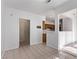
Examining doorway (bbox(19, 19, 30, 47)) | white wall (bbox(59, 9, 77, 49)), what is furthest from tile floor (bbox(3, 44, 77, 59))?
doorway (bbox(19, 19, 30, 47))

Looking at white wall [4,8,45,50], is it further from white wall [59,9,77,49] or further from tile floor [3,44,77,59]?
white wall [59,9,77,49]

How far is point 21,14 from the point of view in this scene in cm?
438

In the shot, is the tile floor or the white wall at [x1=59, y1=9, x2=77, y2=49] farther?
the white wall at [x1=59, y1=9, x2=77, y2=49]

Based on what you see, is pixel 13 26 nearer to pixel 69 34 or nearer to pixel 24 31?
pixel 24 31

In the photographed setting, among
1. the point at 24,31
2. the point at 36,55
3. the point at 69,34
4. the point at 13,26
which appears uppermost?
the point at 13,26

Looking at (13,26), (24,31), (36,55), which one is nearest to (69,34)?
(36,55)

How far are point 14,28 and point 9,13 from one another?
0.93 m

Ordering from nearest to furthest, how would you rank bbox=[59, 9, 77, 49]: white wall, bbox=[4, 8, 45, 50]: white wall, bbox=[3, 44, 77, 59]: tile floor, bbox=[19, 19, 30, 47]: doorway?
Answer: bbox=[3, 44, 77, 59]: tile floor, bbox=[4, 8, 45, 50]: white wall, bbox=[59, 9, 77, 49]: white wall, bbox=[19, 19, 30, 47]: doorway

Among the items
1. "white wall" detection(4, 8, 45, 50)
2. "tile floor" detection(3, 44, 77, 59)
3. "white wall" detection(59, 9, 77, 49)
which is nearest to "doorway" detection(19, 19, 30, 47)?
"white wall" detection(4, 8, 45, 50)

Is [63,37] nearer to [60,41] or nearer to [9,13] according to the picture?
[60,41]

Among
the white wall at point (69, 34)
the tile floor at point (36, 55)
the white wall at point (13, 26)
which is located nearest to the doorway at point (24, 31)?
the white wall at point (13, 26)

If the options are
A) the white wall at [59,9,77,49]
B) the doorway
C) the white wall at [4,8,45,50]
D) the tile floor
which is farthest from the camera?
the doorway

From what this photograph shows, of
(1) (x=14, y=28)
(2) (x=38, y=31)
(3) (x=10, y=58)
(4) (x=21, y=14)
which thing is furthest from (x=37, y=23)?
(3) (x=10, y=58)

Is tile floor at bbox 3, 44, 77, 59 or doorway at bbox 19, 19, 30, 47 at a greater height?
doorway at bbox 19, 19, 30, 47
